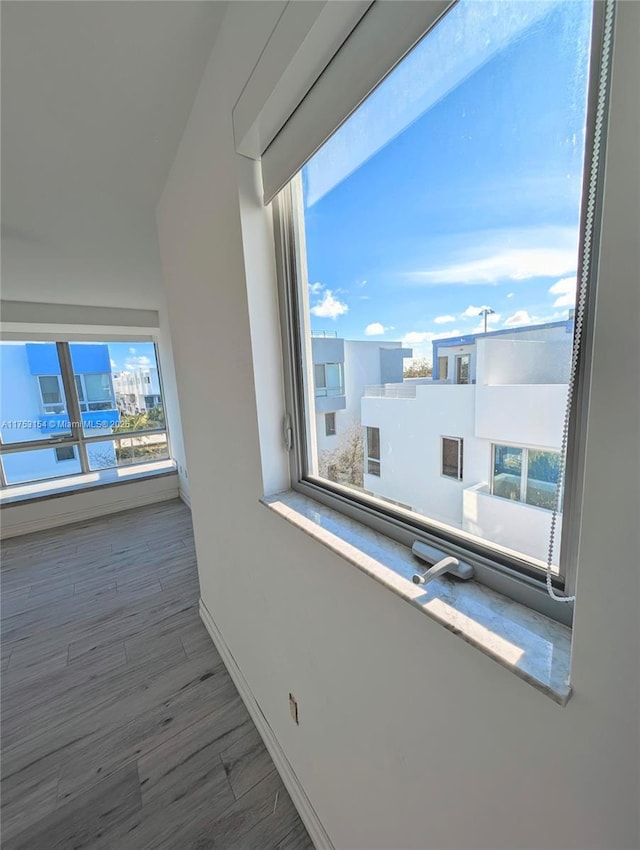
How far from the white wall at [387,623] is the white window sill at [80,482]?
2.96m

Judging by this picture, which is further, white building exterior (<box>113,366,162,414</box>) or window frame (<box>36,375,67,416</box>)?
white building exterior (<box>113,366,162,414</box>)

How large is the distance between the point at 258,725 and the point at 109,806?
0.56 m

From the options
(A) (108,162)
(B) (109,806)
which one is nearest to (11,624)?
(B) (109,806)

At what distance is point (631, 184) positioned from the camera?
0.31 meters

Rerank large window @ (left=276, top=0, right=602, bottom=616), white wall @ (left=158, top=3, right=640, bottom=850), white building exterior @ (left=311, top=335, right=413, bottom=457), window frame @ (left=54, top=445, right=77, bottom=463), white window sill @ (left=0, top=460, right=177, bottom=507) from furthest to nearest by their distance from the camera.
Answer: window frame @ (left=54, top=445, right=77, bottom=463) → white window sill @ (left=0, top=460, right=177, bottom=507) → white building exterior @ (left=311, top=335, right=413, bottom=457) → large window @ (left=276, top=0, right=602, bottom=616) → white wall @ (left=158, top=3, right=640, bottom=850)

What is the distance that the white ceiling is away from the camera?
90 cm

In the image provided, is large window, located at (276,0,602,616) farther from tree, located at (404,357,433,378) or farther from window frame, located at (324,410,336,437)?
window frame, located at (324,410,336,437)

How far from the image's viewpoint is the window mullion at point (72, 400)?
3.82 m

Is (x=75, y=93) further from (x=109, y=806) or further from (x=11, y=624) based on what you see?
(x=11, y=624)

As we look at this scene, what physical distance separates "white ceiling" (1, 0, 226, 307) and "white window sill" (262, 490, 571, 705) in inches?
58.8

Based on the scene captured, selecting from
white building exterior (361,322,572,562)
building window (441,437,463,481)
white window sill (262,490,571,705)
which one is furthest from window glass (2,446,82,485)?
building window (441,437,463,481)

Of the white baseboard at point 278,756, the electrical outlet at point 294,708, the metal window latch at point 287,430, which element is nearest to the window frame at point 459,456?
the metal window latch at point 287,430

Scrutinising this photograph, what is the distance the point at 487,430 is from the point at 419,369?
20 cm

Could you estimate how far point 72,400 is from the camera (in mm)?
3941
